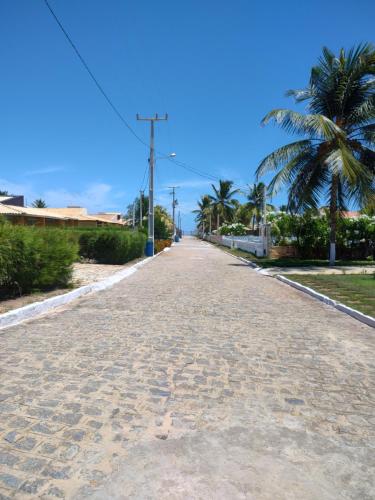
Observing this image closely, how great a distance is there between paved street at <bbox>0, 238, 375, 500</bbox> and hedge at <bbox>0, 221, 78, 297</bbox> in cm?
183


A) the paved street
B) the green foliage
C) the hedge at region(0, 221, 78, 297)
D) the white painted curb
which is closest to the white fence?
the green foliage

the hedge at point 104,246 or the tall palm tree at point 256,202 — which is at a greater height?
the tall palm tree at point 256,202

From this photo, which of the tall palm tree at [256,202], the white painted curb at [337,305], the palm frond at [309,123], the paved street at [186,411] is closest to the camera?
the paved street at [186,411]

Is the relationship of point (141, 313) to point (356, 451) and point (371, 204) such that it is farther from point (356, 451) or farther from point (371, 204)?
point (371, 204)

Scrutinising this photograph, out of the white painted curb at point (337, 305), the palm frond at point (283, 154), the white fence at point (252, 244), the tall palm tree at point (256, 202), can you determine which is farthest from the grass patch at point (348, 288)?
the tall palm tree at point (256, 202)

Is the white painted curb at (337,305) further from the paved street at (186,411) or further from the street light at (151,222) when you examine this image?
the street light at (151,222)

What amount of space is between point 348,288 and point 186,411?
9.45 metres

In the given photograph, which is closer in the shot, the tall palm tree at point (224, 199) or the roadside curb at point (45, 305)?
the roadside curb at point (45, 305)

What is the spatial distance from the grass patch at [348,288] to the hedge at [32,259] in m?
6.98

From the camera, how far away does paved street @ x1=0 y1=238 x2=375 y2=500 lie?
2768 millimetres

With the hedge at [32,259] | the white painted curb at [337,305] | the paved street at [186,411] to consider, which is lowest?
the paved street at [186,411]

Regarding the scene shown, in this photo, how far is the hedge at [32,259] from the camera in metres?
8.50

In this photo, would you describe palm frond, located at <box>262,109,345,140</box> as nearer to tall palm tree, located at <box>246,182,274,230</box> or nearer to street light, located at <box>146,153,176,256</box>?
street light, located at <box>146,153,176,256</box>

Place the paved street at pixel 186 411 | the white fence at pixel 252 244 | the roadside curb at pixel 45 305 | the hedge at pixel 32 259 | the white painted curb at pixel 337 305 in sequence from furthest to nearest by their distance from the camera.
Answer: the white fence at pixel 252 244
the hedge at pixel 32 259
the white painted curb at pixel 337 305
the roadside curb at pixel 45 305
the paved street at pixel 186 411
